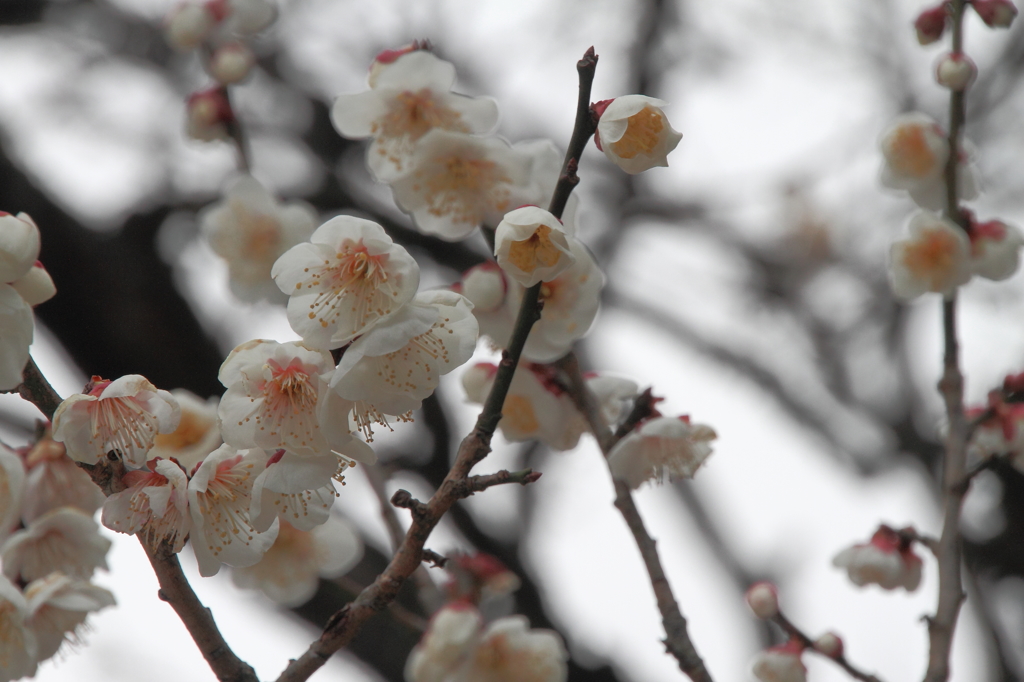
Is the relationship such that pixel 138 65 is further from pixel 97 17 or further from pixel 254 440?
pixel 254 440

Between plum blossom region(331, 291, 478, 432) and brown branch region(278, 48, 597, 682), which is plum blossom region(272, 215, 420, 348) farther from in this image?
brown branch region(278, 48, 597, 682)

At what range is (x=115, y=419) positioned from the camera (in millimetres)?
907

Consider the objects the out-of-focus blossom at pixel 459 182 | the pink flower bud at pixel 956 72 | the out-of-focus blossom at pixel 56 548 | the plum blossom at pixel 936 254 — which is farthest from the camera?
the plum blossom at pixel 936 254

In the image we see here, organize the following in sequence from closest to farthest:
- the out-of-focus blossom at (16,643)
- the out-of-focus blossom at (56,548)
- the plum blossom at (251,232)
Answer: the out-of-focus blossom at (16,643) < the out-of-focus blossom at (56,548) < the plum blossom at (251,232)

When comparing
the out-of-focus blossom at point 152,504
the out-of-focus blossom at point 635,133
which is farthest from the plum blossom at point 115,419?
the out-of-focus blossom at point 635,133

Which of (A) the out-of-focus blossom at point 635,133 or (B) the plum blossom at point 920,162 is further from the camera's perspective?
(B) the plum blossom at point 920,162

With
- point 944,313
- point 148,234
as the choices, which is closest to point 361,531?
point 148,234

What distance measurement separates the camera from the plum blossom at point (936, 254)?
165 centimetres

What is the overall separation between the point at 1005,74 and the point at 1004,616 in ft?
7.83

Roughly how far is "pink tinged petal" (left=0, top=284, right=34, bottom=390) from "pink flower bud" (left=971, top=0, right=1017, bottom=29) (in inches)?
62.3

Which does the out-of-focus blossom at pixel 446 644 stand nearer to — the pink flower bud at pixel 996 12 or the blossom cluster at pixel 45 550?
the blossom cluster at pixel 45 550

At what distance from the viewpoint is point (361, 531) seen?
2572 millimetres

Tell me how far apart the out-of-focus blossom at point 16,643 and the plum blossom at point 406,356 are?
49 centimetres

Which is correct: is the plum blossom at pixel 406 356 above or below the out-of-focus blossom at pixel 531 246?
below
